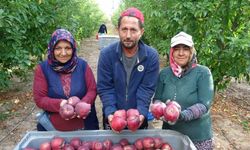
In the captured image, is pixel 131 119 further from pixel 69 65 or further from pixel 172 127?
pixel 69 65

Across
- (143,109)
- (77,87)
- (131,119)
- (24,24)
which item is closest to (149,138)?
(131,119)

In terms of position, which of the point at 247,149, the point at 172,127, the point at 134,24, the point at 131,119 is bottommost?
the point at 247,149

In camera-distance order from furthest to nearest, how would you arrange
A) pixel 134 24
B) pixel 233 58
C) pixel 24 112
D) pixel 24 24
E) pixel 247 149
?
pixel 24 112, pixel 24 24, pixel 233 58, pixel 247 149, pixel 134 24

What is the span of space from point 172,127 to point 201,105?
0.38 m

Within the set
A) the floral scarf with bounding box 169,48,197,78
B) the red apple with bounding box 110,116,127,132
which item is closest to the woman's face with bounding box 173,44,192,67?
the floral scarf with bounding box 169,48,197,78

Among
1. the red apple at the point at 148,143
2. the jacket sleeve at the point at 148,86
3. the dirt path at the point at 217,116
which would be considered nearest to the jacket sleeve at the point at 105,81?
the jacket sleeve at the point at 148,86

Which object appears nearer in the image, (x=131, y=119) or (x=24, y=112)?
(x=131, y=119)

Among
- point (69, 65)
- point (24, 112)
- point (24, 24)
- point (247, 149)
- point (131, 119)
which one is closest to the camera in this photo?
point (131, 119)

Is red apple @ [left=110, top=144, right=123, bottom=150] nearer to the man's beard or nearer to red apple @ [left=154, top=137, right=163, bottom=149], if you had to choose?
red apple @ [left=154, top=137, right=163, bottom=149]

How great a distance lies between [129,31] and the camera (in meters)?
2.71

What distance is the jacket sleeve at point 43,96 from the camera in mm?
2855

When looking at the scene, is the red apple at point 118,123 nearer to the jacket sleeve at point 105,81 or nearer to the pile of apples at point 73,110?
the pile of apples at point 73,110

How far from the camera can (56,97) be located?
9.74 ft

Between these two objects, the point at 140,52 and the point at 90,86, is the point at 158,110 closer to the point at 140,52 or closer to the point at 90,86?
the point at 140,52
